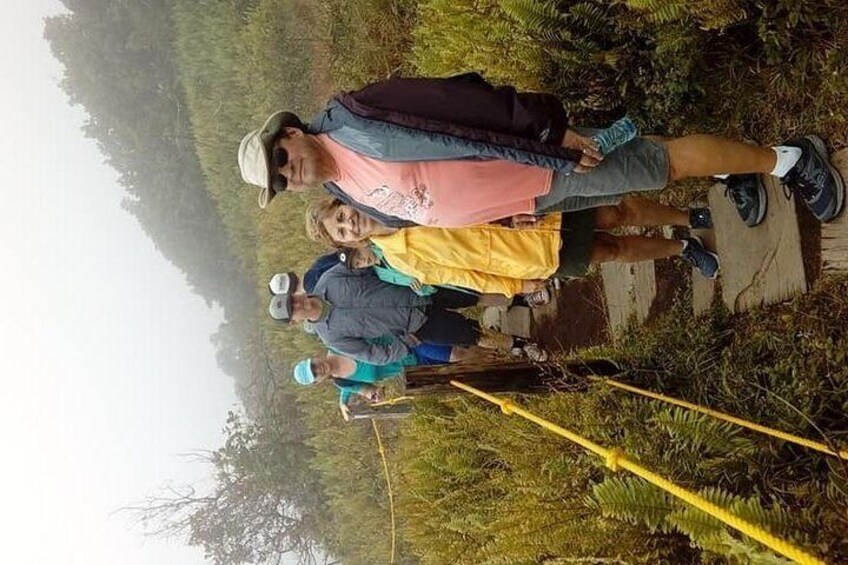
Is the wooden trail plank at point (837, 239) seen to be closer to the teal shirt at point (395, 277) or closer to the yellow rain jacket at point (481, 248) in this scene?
the yellow rain jacket at point (481, 248)

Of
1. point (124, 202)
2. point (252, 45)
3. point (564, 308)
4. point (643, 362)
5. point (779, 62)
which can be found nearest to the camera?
point (779, 62)

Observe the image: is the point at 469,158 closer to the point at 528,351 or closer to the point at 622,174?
the point at 622,174

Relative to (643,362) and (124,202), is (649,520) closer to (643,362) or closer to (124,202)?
(643,362)

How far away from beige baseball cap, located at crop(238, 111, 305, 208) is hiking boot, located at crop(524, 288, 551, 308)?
119 inches

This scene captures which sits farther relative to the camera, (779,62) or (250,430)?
(250,430)

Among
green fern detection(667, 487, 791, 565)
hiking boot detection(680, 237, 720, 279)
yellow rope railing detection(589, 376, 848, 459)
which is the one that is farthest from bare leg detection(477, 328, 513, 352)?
green fern detection(667, 487, 791, 565)

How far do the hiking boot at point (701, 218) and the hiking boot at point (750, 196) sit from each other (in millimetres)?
424

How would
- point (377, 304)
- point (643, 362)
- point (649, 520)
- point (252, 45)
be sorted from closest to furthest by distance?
1. point (649, 520)
2. point (643, 362)
3. point (377, 304)
4. point (252, 45)

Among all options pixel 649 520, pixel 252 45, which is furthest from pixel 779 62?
pixel 252 45

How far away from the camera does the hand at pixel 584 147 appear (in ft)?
8.52

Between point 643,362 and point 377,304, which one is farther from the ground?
point 377,304

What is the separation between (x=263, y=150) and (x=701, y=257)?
2.29 metres

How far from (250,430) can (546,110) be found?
830 centimetres

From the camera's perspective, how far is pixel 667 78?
3.53 metres
